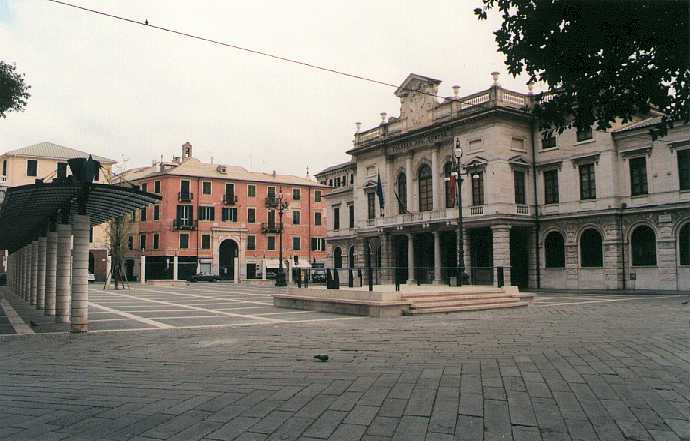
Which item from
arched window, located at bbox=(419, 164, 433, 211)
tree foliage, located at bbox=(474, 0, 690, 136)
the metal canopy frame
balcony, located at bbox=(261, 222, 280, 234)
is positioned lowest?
the metal canopy frame

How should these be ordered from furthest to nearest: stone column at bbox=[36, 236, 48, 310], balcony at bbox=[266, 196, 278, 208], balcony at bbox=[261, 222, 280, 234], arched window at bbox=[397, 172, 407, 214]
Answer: balcony at bbox=[266, 196, 278, 208]
balcony at bbox=[261, 222, 280, 234]
arched window at bbox=[397, 172, 407, 214]
stone column at bbox=[36, 236, 48, 310]

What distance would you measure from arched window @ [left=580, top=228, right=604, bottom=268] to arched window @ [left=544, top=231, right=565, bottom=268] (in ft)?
4.63

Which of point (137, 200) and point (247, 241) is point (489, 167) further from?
point (247, 241)

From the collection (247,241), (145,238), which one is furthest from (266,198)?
(145,238)

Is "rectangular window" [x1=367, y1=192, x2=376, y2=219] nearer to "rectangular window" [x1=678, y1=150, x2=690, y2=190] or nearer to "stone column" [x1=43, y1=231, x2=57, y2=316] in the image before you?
"rectangular window" [x1=678, y1=150, x2=690, y2=190]

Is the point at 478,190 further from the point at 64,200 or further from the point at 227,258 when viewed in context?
the point at 227,258

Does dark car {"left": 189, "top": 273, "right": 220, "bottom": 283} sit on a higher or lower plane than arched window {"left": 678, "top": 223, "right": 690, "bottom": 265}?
lower

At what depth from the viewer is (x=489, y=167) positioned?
35562mm

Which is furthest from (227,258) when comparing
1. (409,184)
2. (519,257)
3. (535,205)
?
(535,205)

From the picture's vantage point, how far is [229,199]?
63.9 m

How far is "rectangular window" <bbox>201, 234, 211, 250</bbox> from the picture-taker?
62156 millimetres

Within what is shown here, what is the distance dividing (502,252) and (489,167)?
5776mm

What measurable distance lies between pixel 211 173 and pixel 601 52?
60.5 m

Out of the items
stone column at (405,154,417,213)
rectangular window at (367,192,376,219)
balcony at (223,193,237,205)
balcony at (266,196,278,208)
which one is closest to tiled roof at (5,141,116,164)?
balcony at (223,193,237,205)
